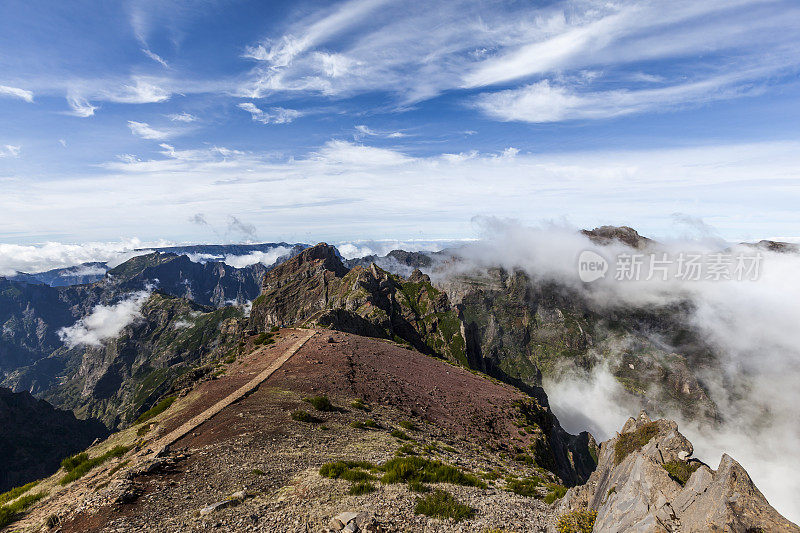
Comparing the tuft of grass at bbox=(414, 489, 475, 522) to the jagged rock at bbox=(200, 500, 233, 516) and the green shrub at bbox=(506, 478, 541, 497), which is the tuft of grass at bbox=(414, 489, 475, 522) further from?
the jagged rock at bbox=(200, 500, 233, 516)

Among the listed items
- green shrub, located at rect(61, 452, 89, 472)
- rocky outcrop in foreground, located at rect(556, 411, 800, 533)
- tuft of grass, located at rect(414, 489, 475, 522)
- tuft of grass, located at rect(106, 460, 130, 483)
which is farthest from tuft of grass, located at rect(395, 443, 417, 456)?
green shrub, located at rect(61, 452, 89, 472)

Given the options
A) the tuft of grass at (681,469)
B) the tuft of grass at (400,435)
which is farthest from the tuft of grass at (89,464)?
the tuft of grass at (681,469)

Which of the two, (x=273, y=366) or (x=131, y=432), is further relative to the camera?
(x=273, y=366)

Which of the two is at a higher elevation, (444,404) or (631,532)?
(631,532)

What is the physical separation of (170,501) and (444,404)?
3211 cm

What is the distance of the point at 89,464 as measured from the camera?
23.9m

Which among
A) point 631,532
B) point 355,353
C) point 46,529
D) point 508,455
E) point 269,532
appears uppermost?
point 631,532

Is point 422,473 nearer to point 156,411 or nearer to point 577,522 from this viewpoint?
point 577,522

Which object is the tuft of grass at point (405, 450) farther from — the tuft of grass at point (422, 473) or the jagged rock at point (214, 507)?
the jagged rock at point (214, 507)

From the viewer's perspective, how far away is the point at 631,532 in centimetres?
1285

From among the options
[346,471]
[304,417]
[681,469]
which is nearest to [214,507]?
[346,471]

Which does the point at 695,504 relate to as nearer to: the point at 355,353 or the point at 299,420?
the point at 299,420

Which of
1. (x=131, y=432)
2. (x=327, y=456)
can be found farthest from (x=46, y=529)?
(x=131, y=432)

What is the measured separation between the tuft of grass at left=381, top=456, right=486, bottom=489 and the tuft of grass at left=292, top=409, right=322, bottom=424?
9.53 metres
